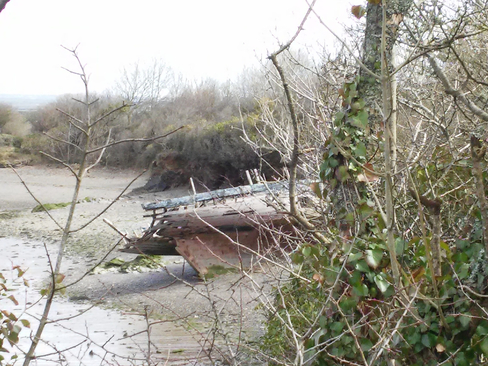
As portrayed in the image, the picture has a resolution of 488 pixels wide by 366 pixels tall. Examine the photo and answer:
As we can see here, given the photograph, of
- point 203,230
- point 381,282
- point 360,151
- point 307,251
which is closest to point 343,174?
point 360,151

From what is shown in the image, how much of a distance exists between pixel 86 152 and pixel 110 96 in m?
45.7

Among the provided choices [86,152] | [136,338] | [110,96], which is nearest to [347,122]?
[86,152]

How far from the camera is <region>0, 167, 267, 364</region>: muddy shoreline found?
6.62 meters

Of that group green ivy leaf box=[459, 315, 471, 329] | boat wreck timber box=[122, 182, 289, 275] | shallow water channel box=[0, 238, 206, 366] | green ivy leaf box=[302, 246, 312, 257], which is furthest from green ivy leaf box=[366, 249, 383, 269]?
boat wreck timber box=[122, 182, 289, 275]

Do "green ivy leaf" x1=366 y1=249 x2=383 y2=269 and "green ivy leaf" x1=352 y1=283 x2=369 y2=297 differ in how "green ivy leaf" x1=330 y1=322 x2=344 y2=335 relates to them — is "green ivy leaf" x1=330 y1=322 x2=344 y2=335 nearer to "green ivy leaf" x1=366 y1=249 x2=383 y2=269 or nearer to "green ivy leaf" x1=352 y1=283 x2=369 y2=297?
"green ivy leaf" x1=352 y1=283 x2=369 y2=297

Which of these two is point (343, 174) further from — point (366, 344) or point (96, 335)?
point (96, 335)

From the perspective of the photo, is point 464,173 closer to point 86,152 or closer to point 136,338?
point 86,152

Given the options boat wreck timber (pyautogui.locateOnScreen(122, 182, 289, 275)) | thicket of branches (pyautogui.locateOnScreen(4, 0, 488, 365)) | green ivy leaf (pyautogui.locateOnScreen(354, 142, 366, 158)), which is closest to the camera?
thicket of branches (pyautogui.locateOnScreen(4, 0, 488, 365))

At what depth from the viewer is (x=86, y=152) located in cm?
270

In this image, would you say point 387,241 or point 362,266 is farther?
point 362,266

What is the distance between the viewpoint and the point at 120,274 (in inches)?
523

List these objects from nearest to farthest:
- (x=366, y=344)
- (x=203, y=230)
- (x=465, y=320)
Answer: (x=465, y=320), (x=366, y=344), (x=203, y=230)

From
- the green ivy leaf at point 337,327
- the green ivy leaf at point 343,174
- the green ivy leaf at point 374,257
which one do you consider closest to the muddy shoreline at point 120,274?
the green ivy leaf at point 337,327

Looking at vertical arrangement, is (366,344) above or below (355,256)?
below
